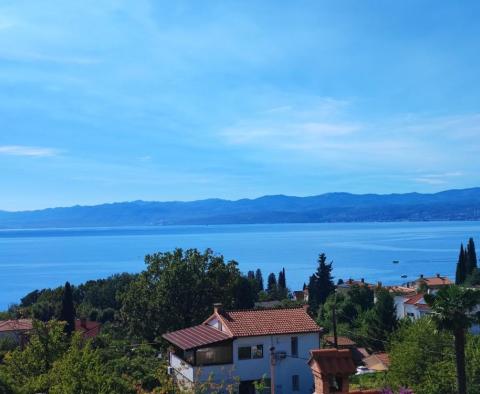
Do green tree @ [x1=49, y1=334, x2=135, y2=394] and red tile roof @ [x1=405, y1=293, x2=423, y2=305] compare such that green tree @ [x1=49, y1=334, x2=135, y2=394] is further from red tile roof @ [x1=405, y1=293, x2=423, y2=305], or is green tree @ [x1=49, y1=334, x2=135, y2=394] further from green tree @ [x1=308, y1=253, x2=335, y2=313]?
green tree @ [x1=308, y1=253, x2=335, y2=313]

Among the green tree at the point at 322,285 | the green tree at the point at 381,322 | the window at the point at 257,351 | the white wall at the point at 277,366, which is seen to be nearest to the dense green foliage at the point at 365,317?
the green tree at the point at 381,322

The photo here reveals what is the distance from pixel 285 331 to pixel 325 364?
61.5ft

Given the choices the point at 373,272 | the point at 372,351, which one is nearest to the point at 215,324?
the point at 372,351

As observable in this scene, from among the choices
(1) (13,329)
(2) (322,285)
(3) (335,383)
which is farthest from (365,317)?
(3) (335,383)

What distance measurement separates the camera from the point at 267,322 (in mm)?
31906

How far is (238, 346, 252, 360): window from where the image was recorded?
30422 mm

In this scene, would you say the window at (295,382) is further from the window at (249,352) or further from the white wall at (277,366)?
the window at (249,352)

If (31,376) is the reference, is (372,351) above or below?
below

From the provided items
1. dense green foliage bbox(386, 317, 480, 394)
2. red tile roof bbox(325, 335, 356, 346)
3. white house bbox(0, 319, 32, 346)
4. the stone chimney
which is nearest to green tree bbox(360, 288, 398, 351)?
red tile roof bbox(325, 335, 356, 346)

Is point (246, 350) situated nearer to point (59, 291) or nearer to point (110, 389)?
point (110, 389)

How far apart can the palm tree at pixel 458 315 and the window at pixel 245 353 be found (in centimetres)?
1290

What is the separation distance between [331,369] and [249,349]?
724 inches

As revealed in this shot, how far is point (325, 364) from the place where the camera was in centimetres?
1295

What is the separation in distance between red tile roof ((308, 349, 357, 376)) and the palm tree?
803cm
